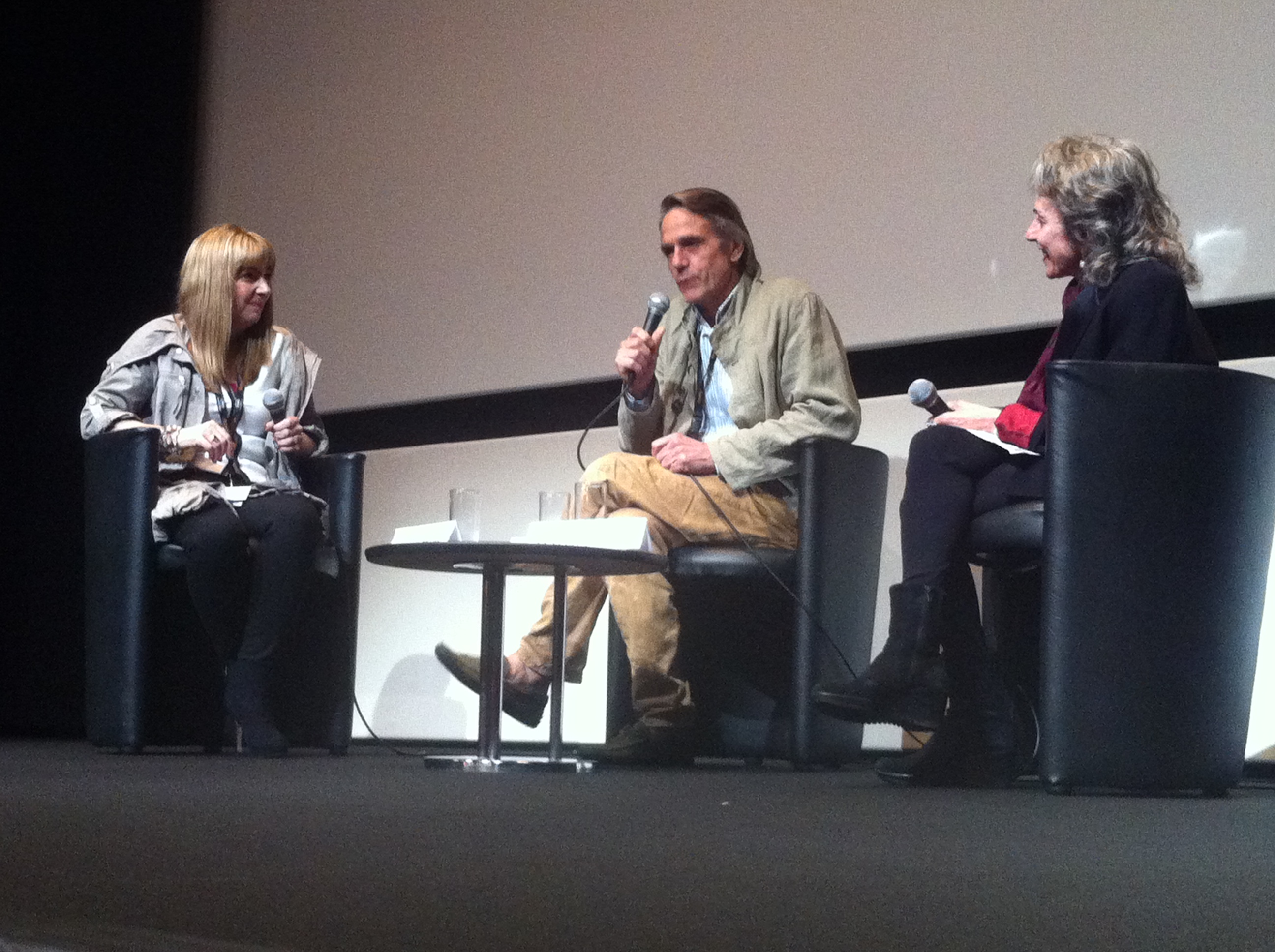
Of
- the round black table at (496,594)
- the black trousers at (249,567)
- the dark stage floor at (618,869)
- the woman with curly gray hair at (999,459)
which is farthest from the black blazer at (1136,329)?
the black trousers at (249,567)

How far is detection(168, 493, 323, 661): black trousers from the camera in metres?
2.91

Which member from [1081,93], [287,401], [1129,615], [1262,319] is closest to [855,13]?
[1081,93]

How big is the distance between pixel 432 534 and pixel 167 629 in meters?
1.08

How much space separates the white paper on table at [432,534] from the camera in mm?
2500

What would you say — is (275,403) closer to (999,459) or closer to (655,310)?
(655,310)

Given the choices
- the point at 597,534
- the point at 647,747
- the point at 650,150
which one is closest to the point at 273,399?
the point at 597,534

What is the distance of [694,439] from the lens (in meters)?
2.98

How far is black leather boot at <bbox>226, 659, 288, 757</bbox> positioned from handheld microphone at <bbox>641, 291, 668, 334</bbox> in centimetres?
99

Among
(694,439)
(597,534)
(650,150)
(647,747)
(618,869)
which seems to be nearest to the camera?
(618,869)

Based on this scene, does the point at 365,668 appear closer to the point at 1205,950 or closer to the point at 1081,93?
the point at 1081,93

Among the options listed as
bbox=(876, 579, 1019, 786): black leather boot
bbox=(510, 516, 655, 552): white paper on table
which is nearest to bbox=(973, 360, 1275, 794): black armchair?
bbox=(876, 579, 1019, 786): black leather boot

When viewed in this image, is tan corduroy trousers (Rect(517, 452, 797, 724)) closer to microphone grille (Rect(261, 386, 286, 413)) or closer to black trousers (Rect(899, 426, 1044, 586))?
black trousers (Rect(899, 426, 1044, 586))

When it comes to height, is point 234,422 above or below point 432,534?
above

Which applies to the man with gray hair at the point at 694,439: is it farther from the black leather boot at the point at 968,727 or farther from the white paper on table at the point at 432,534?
the black leather boot at the point at 968,727
